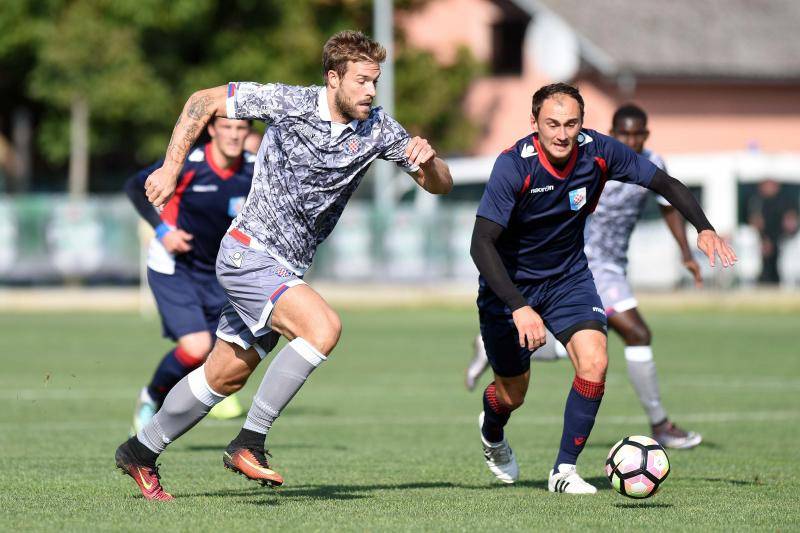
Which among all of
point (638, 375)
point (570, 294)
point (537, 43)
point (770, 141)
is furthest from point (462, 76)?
point (570, 294)

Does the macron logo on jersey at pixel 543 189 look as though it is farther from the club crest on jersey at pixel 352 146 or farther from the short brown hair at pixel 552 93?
the club crest on jersey at pixel 352 146

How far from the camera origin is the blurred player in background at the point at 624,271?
35.3 ft

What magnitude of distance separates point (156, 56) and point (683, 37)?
48.4 ft

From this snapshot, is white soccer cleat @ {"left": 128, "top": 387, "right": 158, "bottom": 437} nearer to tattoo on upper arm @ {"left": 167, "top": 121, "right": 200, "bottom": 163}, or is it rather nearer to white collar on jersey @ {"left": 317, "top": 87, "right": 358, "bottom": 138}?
tattoo on upper arm @ {"left": 167, "top": 121, "right": 200, "bottom": 163}

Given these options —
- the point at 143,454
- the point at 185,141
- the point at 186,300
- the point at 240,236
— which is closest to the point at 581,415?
the point at 240,236

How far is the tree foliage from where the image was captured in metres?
33.8

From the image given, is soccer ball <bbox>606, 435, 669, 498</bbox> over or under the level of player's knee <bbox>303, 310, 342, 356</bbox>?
under

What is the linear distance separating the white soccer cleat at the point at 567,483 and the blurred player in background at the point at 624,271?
8.26ft

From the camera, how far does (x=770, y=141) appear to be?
139ft

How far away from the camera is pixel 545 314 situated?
27.3 ft

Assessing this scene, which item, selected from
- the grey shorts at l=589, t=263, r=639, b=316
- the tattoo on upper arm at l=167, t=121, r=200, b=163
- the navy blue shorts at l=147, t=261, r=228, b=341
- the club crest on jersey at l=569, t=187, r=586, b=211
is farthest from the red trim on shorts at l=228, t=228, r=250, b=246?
the grey shorts at l=589, t=263, r=639, b=316

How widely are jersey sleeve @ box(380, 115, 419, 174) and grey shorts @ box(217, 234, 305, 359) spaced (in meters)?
0.79

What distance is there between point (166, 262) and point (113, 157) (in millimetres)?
31587

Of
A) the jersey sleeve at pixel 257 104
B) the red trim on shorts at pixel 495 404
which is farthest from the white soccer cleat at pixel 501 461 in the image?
the jersey sleeve at pixel 257 104
